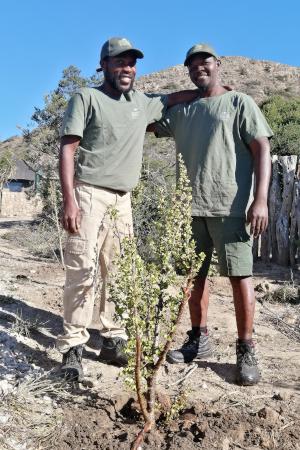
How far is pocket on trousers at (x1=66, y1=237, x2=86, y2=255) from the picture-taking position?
3281mm

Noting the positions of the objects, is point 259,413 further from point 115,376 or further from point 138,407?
point 115,376

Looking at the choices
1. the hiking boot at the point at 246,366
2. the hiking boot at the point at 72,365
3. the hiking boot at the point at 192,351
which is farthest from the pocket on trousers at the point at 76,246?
the hiking boot at the point at 246,366

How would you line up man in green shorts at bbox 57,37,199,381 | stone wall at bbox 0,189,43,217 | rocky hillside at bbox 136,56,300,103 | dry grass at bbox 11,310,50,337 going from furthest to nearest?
rocky hillside at bbox 136,56,300,103 → stone wall at bbox 0,189,43,217 → dry grass at bbox 11,310,50,337 → man in green shorts at bbox 57,37,199,381

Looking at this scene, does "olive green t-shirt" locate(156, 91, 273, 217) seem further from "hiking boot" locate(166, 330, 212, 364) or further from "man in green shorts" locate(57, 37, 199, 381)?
"hiking boot" locate(166, 330, 212, 364)

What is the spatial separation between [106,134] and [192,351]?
4.97 feet

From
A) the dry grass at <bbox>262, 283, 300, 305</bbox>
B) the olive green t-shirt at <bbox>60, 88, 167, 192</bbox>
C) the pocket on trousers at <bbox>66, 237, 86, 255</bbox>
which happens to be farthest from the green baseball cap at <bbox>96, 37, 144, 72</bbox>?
the dry grass at <bbox>262, 283, 300, 305</bbox>

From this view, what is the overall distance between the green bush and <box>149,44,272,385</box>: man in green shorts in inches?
410

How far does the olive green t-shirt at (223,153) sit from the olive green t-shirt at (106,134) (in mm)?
370

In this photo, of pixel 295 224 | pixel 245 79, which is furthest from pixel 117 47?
pixel 245 79

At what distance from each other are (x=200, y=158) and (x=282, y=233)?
5.06 meters

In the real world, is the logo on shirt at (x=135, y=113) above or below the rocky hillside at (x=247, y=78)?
below

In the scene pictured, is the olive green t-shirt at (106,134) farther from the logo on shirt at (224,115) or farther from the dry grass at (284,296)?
the dry grass at (284,296)

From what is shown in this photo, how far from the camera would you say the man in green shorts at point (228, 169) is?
3.37 meters

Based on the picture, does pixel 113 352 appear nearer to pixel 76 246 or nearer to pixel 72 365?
pixel 72 365
